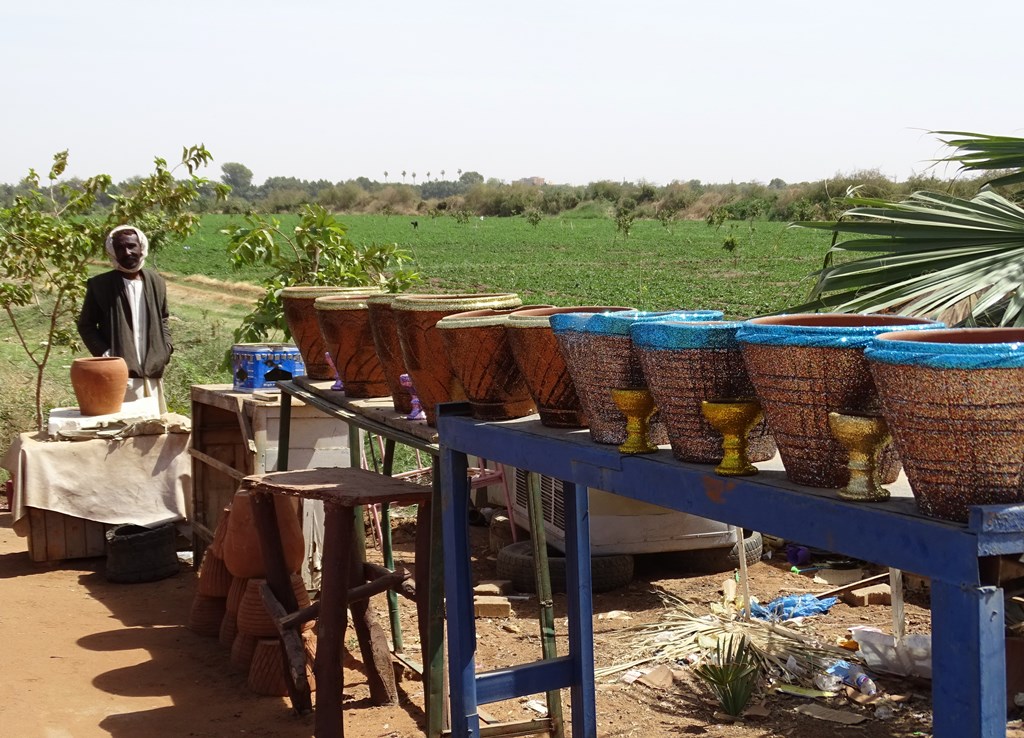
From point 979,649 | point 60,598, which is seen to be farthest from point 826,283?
point 60,598

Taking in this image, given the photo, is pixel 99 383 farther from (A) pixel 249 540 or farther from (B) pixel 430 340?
(B) pixel 430 340

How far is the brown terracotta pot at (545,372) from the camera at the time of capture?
2.42 metres

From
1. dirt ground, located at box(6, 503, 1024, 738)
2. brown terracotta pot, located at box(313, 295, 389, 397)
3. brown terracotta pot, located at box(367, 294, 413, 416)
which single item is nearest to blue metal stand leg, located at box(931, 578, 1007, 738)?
brown terracotta pot, located at box(367, 294, 413, 416)

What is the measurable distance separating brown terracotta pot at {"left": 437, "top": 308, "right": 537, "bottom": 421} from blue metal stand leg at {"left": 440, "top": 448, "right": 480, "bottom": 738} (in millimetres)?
161

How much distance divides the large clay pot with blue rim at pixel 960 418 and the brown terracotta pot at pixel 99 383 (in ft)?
18.6

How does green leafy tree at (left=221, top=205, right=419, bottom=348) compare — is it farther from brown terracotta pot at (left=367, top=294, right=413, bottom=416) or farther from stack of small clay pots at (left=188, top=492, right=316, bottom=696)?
brown terracotta pot at (left=367, top=294, right=413, bottom=416)

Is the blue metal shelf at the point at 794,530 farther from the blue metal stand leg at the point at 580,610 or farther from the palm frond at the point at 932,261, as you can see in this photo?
the palm frond at the point at 932,261

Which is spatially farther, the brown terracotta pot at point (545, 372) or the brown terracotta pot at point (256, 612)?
the brown terracotta pot at point (256, 612)

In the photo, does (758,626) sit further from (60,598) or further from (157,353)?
(157,353)

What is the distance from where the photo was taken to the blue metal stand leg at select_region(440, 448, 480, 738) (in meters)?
2.72

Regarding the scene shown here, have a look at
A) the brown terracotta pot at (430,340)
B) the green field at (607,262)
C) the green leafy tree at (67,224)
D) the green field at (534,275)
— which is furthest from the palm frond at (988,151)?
the green field at (607,262)

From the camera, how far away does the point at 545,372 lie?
7.98 feet

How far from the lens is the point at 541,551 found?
3551 mm

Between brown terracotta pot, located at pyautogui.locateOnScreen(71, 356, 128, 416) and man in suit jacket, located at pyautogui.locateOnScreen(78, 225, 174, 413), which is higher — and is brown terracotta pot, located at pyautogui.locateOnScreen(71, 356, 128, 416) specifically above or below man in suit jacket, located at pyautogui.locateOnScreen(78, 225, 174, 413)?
below
